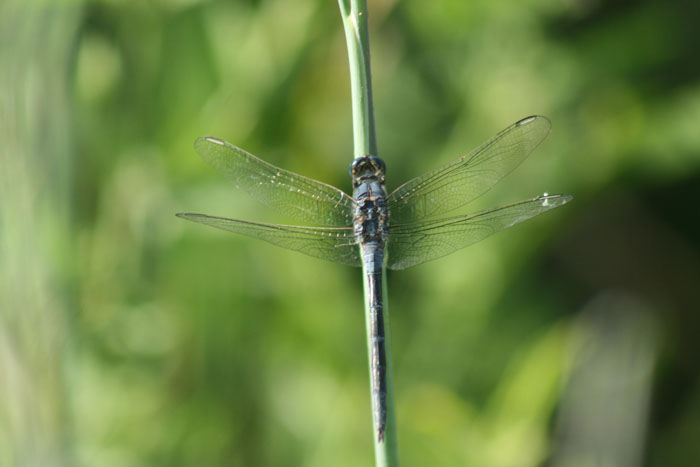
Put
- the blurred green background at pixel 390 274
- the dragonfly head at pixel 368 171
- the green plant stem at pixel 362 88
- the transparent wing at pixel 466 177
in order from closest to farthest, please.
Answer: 1. the green plant stem at pixel 362 88
2. the dragonfly head at pixel 368 171
3. the transparent wing at pixel 466 177
4. the blurred green background at pixel 390 274

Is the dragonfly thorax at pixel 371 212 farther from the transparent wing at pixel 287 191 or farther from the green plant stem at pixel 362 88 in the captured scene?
the green plant stem at pixel 362 88

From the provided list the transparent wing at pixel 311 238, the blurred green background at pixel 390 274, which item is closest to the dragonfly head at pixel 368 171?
the transparent wing at pixel 311 238

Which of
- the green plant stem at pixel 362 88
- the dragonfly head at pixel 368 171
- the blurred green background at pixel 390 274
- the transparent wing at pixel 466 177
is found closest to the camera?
the green plant stem at pixel 362 88

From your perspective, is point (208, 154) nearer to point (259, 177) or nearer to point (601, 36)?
point (259, 177)

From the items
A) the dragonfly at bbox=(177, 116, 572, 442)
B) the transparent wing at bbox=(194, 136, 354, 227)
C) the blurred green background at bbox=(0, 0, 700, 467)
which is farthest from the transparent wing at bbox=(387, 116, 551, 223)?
the blurred green background at bbox=(0, 0, 700, 467)

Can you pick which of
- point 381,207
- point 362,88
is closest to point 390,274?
point 381,207

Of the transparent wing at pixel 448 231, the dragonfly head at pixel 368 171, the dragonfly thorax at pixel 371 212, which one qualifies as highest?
the dragonfly head at pixel 368 171

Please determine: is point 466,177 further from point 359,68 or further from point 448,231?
point 359,68

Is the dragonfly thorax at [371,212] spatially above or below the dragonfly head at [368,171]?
below
